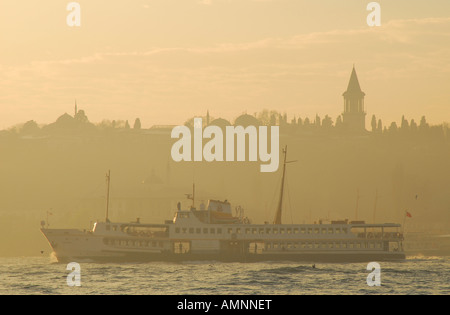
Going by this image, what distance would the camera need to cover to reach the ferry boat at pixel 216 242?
83312mm

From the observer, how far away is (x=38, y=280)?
6588cm

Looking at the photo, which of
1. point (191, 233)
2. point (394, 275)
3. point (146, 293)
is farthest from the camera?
point (191, 233)

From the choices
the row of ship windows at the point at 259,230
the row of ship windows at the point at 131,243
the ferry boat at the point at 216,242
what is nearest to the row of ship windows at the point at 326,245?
the ferry boat at the point at 216,242

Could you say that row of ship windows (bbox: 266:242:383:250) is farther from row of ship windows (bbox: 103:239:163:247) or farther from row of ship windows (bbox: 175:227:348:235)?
row of ship windows (bbox: 103:239:163:247)

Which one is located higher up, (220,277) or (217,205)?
(217,205)

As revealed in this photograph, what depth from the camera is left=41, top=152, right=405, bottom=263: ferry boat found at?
83.3 metres

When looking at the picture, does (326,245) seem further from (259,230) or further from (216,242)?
(216,242)

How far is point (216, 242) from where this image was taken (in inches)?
3292

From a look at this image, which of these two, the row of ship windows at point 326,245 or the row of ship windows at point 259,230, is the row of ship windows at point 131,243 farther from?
the row of ship windows at point 326,245

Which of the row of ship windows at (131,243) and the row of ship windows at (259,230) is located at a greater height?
the row of ship windows at (259,230)

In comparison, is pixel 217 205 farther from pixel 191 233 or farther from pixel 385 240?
pixel 385 240

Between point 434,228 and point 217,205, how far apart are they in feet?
365
